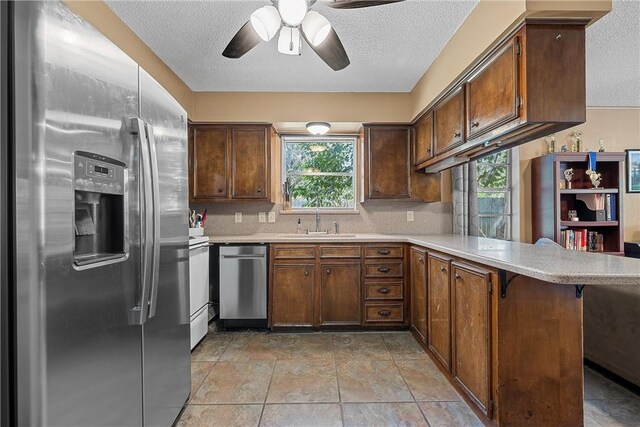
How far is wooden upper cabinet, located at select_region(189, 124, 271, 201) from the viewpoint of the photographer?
3537mm

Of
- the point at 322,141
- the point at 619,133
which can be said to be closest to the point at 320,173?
the point at 322,141

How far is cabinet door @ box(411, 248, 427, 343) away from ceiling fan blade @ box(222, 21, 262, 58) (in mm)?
2043

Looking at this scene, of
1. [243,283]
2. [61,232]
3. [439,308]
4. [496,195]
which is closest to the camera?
[61,232]

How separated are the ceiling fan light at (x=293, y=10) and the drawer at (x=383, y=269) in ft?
7.09

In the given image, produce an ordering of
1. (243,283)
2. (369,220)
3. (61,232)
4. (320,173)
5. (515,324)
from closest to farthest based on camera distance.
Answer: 1. (61,232)
2. (515,324)
3. (243,283)
4. (369,220)
5. (320,173)

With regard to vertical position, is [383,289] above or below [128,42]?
below

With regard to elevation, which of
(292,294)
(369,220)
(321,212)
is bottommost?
(292,294)

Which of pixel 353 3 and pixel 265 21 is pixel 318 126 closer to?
pixel 265 21

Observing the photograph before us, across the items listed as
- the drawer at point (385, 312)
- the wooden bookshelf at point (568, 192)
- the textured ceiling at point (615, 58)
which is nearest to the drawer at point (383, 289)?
the drawer at point (385, 312)

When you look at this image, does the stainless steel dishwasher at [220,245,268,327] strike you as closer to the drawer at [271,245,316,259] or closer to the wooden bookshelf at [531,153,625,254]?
the drawer at [271,245,316,259]

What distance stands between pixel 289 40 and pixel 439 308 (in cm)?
212

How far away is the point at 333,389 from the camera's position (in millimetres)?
2119

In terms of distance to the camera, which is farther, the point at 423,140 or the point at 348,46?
the point at 423,140

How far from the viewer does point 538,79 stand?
1.76 metres
